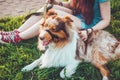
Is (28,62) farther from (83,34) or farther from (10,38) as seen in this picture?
(83,34)

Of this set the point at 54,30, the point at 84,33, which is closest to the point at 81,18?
the point at 84,33

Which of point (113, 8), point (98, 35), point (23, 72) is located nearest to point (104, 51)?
point (98, 35)

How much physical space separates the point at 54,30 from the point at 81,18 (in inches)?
42.8

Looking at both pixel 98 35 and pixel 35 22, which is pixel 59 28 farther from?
pixel 35 22

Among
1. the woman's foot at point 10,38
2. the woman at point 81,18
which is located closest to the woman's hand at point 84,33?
the woman at point 81,18

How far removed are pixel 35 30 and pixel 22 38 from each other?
0.23 meters

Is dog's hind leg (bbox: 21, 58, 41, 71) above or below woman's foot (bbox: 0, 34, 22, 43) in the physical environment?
below

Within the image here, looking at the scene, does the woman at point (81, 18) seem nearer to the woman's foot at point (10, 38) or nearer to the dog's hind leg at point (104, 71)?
the woman's foot at point (10, 38)

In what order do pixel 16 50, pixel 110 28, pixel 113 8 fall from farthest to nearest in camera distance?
pixel 113 8
pixel 110 28
pixel 16 50

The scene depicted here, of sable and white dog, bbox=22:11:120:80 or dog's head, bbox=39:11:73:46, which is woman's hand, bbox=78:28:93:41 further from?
dog's head, bbox=39:11:73:46

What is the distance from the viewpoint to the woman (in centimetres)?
494

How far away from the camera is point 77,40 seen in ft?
15.1

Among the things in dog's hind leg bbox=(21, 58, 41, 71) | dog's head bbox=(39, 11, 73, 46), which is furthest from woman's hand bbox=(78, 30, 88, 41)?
dog's hind leg bbox=(21, 58, 41, 71)

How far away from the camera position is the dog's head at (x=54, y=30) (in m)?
4.28
